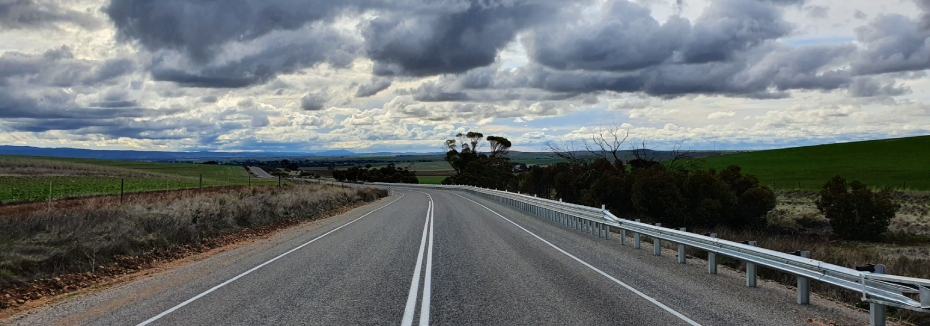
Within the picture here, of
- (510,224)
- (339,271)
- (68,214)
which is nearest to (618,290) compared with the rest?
(339,271)

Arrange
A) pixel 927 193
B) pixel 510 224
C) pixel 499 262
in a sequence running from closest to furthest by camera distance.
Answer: pixel 499 262
pixel 510 224
pixel 927 193

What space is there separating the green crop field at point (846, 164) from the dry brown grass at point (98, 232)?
2410 inches

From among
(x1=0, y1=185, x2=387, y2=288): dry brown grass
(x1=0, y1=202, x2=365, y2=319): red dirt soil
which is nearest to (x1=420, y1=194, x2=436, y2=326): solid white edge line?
(x1=0, y1=202, x2=365, y2=319): red dirt soil

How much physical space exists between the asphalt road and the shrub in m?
33.3

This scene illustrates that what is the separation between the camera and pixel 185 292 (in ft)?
28.1

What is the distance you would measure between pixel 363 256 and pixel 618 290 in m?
5.76

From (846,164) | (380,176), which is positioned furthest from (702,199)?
(380,176)

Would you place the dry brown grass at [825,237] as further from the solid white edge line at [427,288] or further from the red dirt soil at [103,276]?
the red dirt soil at [103,276]

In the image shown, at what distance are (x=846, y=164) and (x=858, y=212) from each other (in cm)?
4863

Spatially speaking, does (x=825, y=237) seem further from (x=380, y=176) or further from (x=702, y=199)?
(x=380, y=176)

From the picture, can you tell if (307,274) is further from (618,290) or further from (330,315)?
(618,290)

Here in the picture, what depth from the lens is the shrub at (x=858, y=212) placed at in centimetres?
3744

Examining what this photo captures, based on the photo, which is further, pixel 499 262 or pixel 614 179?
pixel 614 179

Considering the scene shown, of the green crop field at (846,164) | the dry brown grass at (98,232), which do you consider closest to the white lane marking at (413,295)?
the dry brown grass at (98,232)
